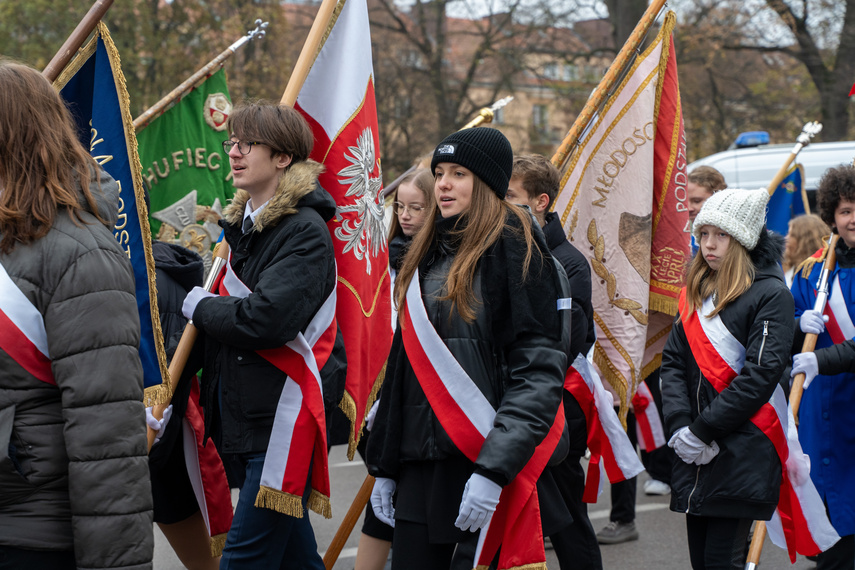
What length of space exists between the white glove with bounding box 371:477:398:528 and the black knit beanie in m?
0.94

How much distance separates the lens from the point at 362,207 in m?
3.94

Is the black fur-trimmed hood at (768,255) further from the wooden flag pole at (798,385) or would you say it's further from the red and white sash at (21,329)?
the red and white sash at (21,329)

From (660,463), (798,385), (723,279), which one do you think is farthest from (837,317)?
(660,463)

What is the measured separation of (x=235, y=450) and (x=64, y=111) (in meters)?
1.34

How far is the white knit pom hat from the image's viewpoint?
3.63m

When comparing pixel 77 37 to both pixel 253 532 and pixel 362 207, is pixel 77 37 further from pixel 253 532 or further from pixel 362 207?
pixel 253 532

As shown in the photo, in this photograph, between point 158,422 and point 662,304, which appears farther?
point 662,304

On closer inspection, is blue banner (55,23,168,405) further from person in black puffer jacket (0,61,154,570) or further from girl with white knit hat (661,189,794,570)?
girl with white knit hat (661,189,794,570)

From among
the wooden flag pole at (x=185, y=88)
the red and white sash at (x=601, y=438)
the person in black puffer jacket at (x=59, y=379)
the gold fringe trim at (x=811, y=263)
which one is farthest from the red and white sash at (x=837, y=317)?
the person in black puffer jacket at (x=59, y=379)

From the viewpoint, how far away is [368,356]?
12.9ft

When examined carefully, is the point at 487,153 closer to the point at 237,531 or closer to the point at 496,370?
the point at 496,370

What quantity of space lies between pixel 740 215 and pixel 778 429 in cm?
86

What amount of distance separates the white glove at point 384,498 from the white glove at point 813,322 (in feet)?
7.81

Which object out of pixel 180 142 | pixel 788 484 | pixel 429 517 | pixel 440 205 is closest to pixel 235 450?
pixel 429 517
